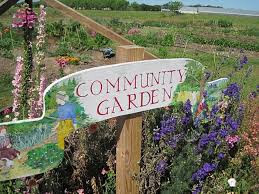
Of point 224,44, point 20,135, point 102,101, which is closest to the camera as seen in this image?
point 20,135

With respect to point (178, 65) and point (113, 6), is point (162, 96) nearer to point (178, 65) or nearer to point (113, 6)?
point (178, 65)

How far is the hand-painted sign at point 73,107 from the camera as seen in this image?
2379mm

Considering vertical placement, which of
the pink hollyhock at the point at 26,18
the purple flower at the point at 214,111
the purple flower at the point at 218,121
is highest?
the pink hollyhock at the point at 26,18

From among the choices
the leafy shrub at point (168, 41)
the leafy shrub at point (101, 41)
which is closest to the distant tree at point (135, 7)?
the leafy shrub at point (168, 41)

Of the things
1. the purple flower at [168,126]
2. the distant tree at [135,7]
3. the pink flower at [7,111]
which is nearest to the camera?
the purple flower at [168,126]

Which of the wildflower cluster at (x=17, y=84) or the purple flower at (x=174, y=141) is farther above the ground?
the wildflower cluster at (x=17, y=84)

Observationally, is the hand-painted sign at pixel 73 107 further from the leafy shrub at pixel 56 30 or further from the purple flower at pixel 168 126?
the leafy shrub at pixel 56 30

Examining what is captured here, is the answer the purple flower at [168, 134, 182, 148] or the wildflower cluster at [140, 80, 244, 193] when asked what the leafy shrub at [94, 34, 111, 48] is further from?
the purple flower at [168, 134, 182, 148]

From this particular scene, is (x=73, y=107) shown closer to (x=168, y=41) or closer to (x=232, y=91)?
(x=232, y=91)

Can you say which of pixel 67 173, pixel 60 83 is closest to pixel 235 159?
pixel 67 173

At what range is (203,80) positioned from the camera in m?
3.17

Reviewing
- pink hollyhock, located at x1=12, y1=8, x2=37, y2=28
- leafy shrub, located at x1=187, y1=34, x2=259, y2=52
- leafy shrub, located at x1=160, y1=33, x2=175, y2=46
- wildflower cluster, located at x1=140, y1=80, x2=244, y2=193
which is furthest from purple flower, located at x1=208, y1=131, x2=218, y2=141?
leafy shrub, located at x1=187, y1=34, x2=259, y2=52

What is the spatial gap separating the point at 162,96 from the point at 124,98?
0.33 metres

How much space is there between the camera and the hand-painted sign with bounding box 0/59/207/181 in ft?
7.80
